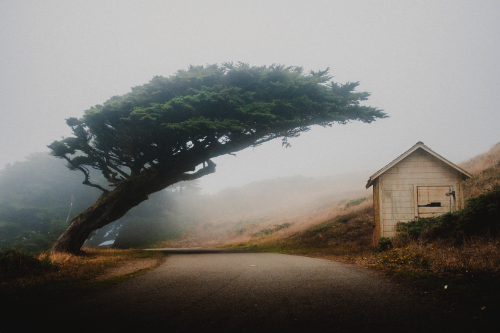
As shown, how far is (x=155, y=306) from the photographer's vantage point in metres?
4.33

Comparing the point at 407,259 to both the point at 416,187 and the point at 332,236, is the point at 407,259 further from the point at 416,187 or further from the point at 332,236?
the point at 332,236

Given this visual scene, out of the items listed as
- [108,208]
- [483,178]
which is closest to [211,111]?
[108,208]

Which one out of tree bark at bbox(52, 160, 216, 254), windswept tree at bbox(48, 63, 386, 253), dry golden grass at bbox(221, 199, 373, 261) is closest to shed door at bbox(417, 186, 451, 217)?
dry golden grass at bbox(221, 199, 373, 261)

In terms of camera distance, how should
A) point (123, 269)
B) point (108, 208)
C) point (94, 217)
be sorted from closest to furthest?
point (123, 269)
point (94, 217)
point (108, 208)

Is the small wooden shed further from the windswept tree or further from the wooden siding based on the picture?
the windswept tree

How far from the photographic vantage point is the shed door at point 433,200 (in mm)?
13016

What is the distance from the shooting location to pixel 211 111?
47.1ft

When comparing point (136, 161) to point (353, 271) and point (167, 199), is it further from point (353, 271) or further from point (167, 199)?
point (167, 199)

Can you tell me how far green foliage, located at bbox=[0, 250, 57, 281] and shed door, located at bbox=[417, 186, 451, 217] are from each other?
1514cm

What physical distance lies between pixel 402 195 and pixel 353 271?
25.7 feet

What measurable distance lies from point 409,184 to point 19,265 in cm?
1561

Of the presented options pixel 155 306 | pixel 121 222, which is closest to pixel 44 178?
pixel 121 222

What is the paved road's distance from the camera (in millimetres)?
3445

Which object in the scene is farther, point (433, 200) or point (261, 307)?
point (433, 200)
